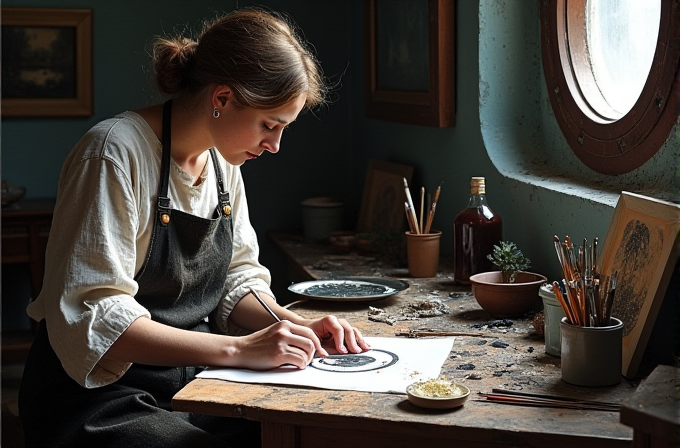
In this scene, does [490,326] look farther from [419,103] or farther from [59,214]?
[419,103]

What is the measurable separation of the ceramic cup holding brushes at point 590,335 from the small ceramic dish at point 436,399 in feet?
0.78

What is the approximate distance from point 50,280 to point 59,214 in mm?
148

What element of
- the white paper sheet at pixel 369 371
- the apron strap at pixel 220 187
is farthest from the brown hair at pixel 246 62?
the white paper sheet at pixel 369 371

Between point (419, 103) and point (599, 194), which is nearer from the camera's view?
point (599, 194)

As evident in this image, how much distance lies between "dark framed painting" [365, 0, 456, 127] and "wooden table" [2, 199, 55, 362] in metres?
1.73

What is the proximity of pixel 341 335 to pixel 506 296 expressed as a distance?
1.54 ft

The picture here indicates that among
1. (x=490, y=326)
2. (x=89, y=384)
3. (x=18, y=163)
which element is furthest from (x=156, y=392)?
(x=18, y=163)

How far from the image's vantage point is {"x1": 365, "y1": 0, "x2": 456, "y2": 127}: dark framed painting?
9.77 ft

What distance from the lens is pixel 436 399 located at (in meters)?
1.48

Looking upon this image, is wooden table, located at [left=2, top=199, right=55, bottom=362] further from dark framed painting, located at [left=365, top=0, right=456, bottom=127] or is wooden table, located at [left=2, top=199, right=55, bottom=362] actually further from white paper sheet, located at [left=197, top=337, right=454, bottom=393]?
white paper sheet, located at [left=197, top=337, right=454, bottom=393]

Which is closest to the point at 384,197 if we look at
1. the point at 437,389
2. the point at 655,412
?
the point at 437,389

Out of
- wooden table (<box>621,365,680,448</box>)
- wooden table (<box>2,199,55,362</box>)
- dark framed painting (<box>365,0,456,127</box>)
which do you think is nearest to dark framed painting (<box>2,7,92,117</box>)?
wooden table (<box>2,199,55,362</box>)

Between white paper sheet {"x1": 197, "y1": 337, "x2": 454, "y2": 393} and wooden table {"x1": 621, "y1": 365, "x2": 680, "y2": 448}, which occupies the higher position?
wooden table {"x1": 621, "y1": 365, "x2": 680, "y2": 448}

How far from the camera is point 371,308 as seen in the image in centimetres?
225
